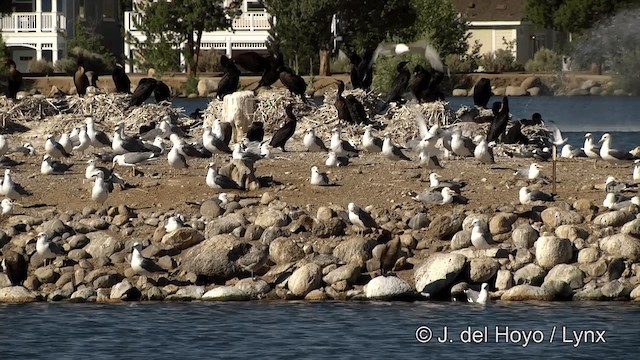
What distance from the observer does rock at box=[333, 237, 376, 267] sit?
61.0 ft

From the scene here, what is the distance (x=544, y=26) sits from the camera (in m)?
80.5

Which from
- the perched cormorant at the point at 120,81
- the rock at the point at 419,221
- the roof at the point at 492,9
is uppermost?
the roof at the point at 492,9

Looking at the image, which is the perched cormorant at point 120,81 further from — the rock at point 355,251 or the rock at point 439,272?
the rock at point 439,272

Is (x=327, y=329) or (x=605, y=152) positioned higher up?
(x=605, y=152)

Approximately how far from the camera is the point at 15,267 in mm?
18422

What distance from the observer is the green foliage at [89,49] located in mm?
70375

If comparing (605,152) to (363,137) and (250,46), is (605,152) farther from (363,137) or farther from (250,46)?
(250,46)

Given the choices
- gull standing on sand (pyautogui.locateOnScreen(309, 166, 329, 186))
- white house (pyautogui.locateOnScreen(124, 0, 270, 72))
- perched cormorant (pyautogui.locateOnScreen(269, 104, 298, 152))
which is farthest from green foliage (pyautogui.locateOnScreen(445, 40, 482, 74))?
gull standing on sand (pyautogui.locateOnScreen(309, 166, 329, 186))

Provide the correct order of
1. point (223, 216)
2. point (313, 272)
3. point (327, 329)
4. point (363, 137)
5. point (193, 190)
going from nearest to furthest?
point (327, 329) → point (313, 272) → point (223, 216) → point (193, 190) → point (363, 137)

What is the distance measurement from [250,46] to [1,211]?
2176 inches

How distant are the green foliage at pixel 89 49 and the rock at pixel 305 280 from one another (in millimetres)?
52095

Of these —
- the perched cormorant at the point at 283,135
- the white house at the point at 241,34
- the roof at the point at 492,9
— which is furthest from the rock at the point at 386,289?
the roof at the point at 492,9

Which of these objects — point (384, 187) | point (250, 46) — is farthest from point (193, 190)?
point (250, 46)

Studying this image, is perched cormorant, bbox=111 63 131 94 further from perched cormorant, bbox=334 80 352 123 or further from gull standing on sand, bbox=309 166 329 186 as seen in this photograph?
gull standing on sand, bbox=309 166 329 186
